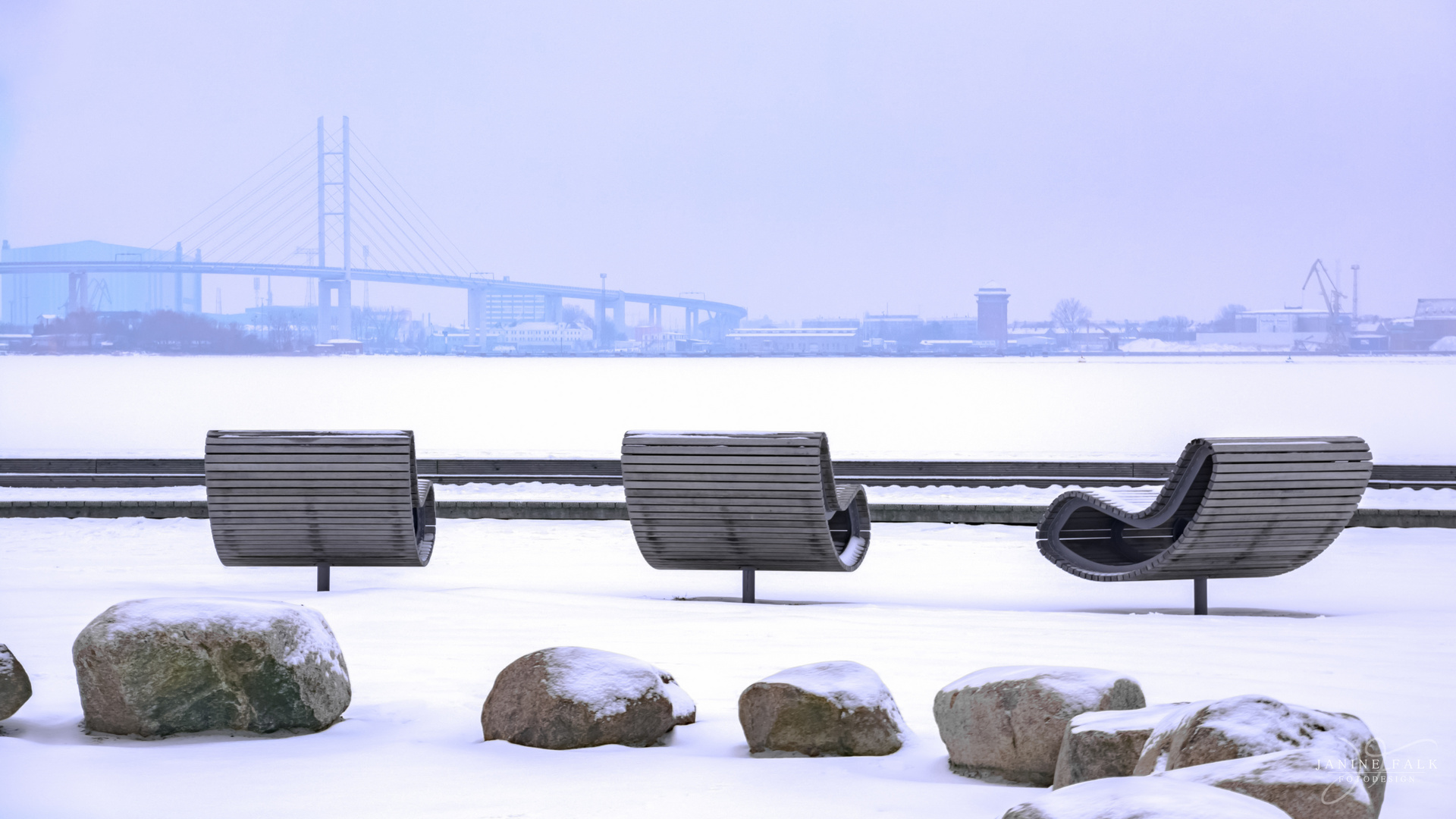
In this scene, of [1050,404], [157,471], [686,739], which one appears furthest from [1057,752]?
[1050,404]

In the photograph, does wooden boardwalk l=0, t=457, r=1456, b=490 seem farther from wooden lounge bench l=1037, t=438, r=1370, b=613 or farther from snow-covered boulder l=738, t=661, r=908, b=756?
snow-covered boulder l=738, t=661, r=908, b=756

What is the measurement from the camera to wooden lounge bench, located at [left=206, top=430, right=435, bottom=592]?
4758 millimetres

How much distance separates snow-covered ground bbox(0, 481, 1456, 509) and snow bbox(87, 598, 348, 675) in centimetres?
556

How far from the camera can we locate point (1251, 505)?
14.6 ft

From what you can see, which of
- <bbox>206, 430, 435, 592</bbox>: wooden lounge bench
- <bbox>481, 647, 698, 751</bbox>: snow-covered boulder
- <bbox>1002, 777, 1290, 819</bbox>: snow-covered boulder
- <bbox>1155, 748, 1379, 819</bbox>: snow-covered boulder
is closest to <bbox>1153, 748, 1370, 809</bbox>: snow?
<bbox>1155, 748, 1379, 819</bbox>: snow-covered boulder

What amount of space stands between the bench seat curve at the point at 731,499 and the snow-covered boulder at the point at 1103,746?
2.15 metres

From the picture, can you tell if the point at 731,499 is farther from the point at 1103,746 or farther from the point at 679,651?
the point at 1103,746

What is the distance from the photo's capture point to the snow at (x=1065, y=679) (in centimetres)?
256

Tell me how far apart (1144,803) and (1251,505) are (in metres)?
3.04

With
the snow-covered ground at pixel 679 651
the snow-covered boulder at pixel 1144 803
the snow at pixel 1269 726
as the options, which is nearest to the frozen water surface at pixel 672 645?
the snow-covered ground at pixel 679 651

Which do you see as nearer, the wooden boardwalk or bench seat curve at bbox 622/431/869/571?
bench seat curve at bbox 622/431/869/571

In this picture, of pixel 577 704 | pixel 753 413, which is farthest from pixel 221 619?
pixel 753 413

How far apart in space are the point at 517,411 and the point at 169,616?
27.7 metres

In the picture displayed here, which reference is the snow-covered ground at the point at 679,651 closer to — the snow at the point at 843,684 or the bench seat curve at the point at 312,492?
the snow at the point at 843,684
